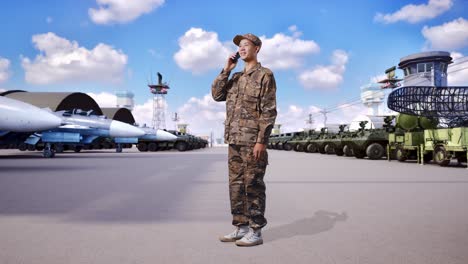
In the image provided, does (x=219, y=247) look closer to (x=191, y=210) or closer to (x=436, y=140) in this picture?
(x=191, y=210)

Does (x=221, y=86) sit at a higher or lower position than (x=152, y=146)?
higher

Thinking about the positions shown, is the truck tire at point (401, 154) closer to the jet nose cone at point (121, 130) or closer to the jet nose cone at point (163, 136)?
the jet nose cone at point (121, 130)

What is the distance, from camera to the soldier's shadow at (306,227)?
3.56 m

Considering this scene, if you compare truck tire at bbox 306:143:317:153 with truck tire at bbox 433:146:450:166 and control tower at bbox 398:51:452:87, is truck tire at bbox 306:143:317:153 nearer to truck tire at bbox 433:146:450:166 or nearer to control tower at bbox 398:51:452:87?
truck tire at bbox 433:146:450:166

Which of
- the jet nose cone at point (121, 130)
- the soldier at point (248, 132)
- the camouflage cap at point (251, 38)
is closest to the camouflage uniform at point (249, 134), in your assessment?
the soldier at point (248, 132)

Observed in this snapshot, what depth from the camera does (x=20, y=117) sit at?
10.3 meters

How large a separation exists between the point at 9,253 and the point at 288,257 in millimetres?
2329

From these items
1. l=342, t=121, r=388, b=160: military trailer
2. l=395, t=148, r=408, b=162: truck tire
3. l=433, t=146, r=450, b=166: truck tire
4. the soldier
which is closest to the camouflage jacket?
the soldier

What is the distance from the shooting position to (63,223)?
13.5 feet

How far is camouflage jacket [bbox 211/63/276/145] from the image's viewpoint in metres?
3.35

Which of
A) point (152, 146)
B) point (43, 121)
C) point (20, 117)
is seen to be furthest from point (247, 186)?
point (152, 146)

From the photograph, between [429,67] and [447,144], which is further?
[429,67]

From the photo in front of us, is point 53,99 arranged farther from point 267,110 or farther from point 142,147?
point 267,110

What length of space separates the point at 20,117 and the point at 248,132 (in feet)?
30.9
